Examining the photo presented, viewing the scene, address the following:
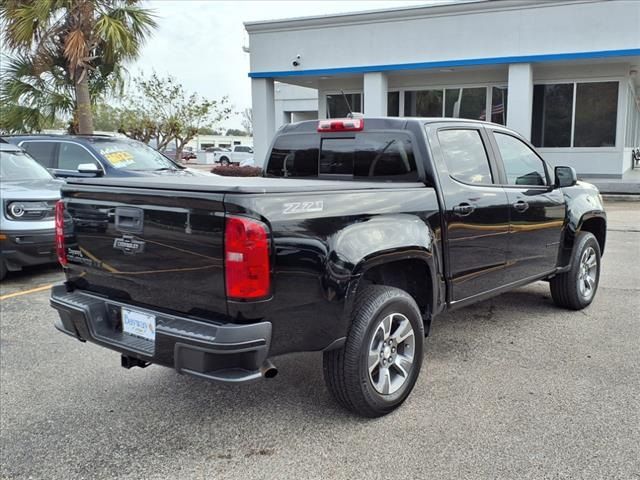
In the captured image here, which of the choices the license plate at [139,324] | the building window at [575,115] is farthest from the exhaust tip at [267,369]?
the building window at [575,115]

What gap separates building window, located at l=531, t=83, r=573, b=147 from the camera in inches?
711

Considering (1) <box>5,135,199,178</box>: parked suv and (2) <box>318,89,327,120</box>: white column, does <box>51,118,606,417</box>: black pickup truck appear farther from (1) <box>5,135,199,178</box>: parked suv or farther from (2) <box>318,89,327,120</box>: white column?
(2) <box>318,89,327,120</box>: white column

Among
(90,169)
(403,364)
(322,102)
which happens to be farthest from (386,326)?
(322,102)

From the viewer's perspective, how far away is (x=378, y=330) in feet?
11.6

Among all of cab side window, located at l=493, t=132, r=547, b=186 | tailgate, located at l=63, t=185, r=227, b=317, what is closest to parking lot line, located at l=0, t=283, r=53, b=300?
tailgate, located at l=63, t=185, r=227, b=317

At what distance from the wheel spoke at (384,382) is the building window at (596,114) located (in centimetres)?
1657

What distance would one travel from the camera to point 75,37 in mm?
13188

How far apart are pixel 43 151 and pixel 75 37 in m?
4.54

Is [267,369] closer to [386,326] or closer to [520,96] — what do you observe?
[386,326]

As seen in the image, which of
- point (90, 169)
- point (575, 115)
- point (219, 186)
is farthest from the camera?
point (575, 115)

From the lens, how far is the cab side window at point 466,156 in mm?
4309

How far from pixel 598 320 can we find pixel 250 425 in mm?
3592

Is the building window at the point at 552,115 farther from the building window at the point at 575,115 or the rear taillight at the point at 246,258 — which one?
the rear taillight at the point at 246,258

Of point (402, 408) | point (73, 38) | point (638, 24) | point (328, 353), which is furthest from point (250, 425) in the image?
point (638, 24)
